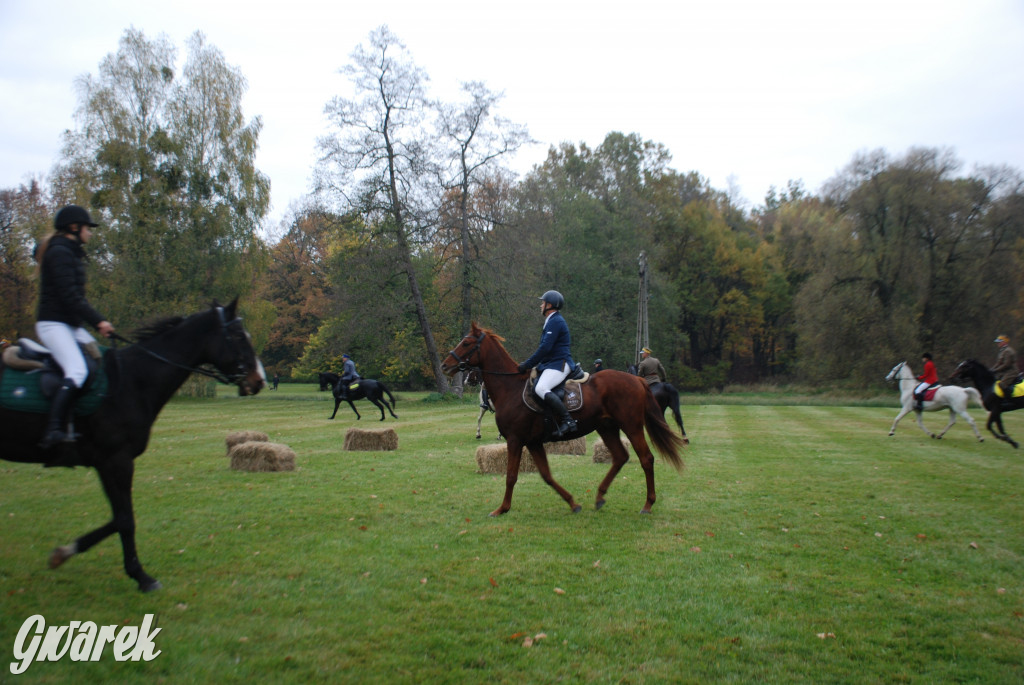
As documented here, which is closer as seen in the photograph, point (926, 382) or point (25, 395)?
point (25, 395)

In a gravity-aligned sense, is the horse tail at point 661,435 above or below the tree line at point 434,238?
below

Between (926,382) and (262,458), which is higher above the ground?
(926,382)

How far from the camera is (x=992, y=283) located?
41406 mm

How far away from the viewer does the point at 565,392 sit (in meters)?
8.77

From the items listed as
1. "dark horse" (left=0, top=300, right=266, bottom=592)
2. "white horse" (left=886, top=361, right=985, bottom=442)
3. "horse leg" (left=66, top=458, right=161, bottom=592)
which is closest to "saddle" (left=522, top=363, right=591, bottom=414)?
"dark horse" (left=0, top=300, right=266, bottom=592)

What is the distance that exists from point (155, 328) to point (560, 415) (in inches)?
190

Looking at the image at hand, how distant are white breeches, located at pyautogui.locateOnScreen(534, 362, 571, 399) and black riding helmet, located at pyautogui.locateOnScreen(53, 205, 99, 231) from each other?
205 inches

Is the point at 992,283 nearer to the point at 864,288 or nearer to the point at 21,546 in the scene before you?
the point at 864,288

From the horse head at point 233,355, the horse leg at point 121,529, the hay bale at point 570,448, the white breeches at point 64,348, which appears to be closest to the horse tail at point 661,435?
the horse head at point 233,355

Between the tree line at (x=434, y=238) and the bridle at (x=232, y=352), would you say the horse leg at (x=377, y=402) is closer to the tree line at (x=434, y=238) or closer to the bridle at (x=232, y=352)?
the tree line at (x=434, y=238)

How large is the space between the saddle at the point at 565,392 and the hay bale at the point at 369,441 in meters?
7.20

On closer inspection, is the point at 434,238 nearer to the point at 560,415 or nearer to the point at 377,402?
the point at 377,402

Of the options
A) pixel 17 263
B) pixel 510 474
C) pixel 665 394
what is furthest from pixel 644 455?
pixel 17 263

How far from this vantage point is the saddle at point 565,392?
862cm
